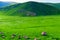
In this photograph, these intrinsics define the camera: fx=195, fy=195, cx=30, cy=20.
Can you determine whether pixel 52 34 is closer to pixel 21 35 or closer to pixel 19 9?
pixel 21 35

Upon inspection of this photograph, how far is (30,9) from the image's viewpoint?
8391mm

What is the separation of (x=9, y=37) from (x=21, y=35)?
0.94 ft

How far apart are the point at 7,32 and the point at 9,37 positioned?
0.42m

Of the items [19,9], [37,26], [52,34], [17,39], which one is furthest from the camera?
[19,9]

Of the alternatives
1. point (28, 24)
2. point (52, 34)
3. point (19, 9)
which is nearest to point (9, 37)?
point (52, 34)

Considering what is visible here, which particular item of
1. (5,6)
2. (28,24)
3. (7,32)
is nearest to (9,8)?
(5,6)

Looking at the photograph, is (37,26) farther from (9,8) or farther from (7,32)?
(9,8)

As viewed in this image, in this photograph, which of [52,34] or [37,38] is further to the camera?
[52,34]

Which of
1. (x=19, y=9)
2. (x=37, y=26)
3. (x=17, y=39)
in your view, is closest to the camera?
(x=17, y=39)

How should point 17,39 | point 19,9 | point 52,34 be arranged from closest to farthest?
point 17,39, point 52,34, point 19,9

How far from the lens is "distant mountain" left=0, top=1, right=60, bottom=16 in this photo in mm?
8258

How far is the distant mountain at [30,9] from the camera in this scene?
8.26 metres

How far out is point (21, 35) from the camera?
4465 mm

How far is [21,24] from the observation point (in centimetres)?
562
